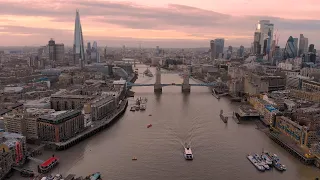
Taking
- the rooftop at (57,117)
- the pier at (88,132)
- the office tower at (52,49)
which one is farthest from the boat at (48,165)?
the office tower at (52,49)

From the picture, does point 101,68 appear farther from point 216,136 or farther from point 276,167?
point 276,167

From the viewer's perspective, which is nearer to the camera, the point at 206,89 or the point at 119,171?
the point at 119,171

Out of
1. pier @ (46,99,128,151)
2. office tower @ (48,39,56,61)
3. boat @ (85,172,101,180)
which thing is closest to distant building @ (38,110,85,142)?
pier @ (46,99,128,151)

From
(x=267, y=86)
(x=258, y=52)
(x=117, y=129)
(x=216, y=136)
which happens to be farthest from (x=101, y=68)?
(x=258, y=52)

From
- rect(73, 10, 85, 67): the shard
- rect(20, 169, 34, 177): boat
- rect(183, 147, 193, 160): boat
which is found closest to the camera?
rect(20, 169, 34, 177): boat

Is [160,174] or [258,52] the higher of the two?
[258,52]

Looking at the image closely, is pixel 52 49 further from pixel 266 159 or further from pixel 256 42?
pixel 266 159

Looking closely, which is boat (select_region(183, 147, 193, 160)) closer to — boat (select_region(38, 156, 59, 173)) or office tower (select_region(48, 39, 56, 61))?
boat (select_region(38, 156, 59, 173))
